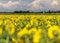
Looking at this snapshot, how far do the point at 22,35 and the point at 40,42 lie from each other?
0.15 m

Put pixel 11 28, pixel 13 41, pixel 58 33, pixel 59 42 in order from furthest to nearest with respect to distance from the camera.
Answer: pixel 11 28
pixel 13 41
pixel 58 33
pixel 59 42

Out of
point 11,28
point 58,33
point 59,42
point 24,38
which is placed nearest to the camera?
point 59,42

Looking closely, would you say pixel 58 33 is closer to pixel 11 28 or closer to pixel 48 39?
pixel 48 39

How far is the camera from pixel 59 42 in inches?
59.4

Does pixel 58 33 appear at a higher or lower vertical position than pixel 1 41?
higher

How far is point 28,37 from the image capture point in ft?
6.07

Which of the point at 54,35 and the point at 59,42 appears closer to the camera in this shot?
the point at 59,42

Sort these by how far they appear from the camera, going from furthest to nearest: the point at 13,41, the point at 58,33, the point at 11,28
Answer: the point at 11,28, the point at 13,41, the point at 58,33

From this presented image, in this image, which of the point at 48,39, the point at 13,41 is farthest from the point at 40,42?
the point at 13,41

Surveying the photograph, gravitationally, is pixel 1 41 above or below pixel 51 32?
below

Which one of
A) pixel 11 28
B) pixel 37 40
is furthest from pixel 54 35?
pixel 11 28

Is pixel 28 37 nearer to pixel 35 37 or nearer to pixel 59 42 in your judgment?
pixel 35 37

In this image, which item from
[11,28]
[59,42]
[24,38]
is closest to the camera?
[59,42]

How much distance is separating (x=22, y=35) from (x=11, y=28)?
56 centimetres
